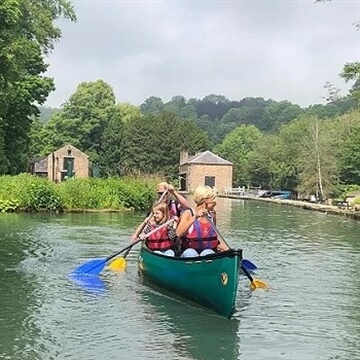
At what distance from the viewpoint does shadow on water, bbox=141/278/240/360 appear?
848 cm

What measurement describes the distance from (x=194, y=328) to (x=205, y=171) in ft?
252

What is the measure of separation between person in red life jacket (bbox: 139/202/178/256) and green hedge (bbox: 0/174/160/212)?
64.2 feet

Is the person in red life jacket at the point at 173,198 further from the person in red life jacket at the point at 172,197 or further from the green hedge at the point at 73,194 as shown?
the green hedge at the point at 73,194

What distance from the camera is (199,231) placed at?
10828mm

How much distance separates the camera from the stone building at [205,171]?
85.2 m

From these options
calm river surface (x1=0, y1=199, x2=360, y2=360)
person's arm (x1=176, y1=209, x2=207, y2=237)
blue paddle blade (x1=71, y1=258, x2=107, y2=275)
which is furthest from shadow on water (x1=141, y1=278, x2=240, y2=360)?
blue paddle blade (x1=71, y1=258, x2=107, y2=275)

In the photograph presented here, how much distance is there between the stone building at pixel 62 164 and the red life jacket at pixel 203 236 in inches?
2692

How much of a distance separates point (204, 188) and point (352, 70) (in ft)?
80.8

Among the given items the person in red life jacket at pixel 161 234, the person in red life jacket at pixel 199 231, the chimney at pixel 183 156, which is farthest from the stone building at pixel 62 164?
the person in red life jacket at pixel 199 231

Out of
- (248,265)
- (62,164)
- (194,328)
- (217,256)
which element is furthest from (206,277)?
(62,164)

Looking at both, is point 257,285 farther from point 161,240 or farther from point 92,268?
point 92,268

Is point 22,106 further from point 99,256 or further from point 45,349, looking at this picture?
point 45,349

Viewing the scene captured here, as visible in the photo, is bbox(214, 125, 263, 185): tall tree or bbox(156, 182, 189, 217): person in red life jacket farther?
bbox(214, 125, 263, 185): tall tree

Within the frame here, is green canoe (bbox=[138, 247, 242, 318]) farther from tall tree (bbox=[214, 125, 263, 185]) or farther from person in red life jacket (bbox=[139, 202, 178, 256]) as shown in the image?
tall tree (bbox=[214, 125, 263, 185])
